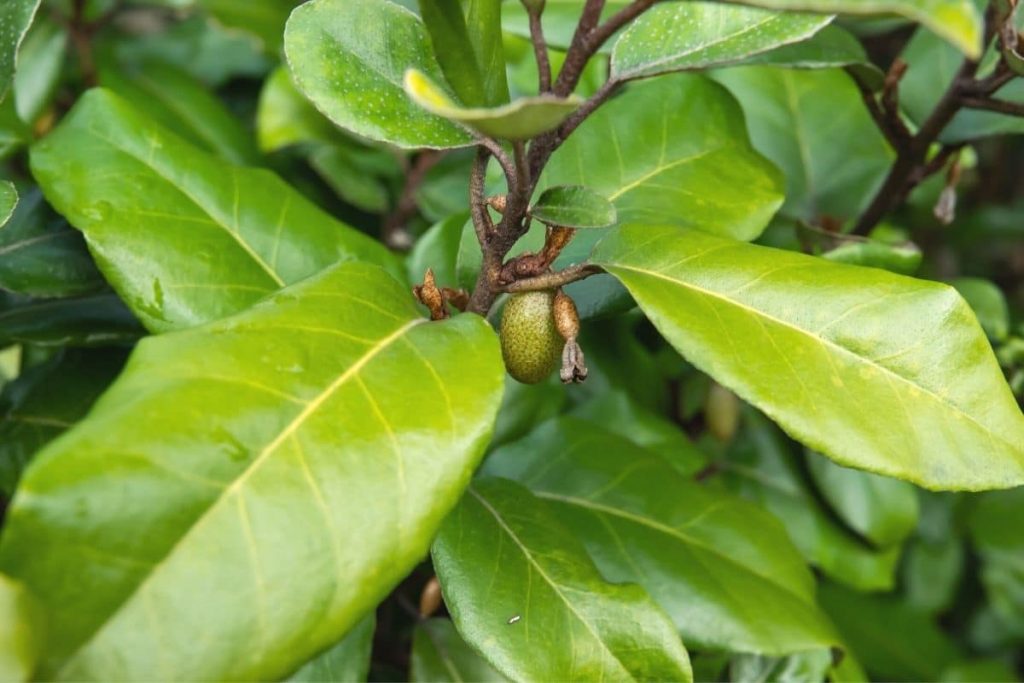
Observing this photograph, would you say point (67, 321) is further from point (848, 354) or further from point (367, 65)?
point (848, 354)

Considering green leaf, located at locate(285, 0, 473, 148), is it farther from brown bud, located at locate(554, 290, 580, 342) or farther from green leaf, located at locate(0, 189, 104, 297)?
green leaf, located at locate(0, 189, 104, 297)

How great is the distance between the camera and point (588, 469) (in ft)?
3.28

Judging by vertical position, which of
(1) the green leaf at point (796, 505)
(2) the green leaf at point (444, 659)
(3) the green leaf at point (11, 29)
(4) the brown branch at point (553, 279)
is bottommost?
(1) the green leaf at point (796, 505)

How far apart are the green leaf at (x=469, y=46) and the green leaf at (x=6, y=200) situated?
0.33 metres

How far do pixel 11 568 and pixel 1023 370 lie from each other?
113 centimetres

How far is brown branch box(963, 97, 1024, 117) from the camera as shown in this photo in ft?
3.03

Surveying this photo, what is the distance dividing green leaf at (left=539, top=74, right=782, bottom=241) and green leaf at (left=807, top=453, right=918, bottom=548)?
49 cm

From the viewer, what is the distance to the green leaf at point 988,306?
4.00 ft

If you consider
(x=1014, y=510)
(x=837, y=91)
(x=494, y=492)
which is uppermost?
(x=837, y=91)

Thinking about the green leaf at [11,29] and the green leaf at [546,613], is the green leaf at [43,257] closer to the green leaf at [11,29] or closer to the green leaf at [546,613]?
the green leaf at [11,29]

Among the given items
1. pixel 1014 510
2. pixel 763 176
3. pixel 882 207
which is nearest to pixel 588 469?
pixel 763 176

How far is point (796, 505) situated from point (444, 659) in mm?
595

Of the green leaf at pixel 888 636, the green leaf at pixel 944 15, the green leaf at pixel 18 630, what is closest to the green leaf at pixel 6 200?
the green leaf at pixel 18 630

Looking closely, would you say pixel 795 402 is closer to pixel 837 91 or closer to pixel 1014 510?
pixel 837 91
